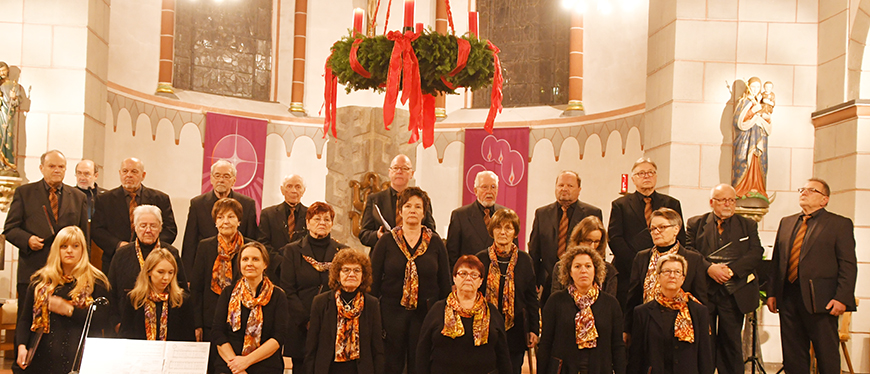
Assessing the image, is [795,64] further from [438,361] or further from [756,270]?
[438,361]

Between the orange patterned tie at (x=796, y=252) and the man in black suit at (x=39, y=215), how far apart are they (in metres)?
4.40

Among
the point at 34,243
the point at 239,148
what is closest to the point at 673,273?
the point at 34,243

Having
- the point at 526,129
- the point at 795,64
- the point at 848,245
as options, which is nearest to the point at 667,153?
the point at 795,64

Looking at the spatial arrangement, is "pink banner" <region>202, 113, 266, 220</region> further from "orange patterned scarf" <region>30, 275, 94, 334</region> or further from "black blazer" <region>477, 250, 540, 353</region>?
"black blazer" <region>477, 250, 540, 353</region>

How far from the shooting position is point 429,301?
3877mm

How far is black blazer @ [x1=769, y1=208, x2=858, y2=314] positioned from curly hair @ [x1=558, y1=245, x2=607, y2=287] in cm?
154

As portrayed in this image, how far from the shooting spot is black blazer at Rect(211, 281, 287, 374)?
3.54m

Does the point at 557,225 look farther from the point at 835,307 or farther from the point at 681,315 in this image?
the point at 835,307

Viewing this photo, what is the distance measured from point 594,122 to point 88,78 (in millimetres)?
5511

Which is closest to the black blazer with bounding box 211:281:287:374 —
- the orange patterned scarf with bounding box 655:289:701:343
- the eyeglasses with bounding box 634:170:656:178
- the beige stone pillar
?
the orange patterned scarf with bounding box 655:289:701:343

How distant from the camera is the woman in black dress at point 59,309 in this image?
3637 millimetres

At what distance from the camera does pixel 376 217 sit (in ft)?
14.8

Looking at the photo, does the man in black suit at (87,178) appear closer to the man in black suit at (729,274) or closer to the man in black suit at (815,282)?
the man in black suit at (729,274)

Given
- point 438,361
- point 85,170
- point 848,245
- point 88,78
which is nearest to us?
point 438,361
